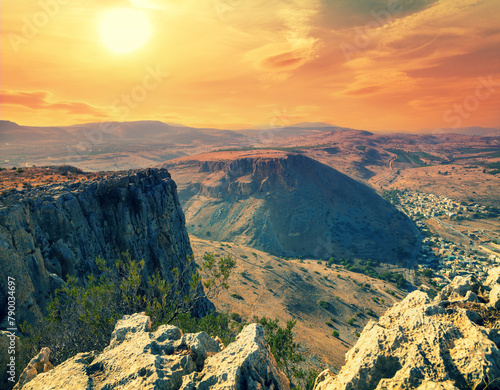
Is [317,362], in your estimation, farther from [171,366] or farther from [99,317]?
[171,366]

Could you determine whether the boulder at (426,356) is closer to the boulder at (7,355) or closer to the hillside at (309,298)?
the boulder at (7,355)

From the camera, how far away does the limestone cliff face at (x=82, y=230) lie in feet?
57.8

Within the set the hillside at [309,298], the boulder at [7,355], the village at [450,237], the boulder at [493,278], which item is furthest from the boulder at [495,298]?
the village at [450,237]

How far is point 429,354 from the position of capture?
6.96 m

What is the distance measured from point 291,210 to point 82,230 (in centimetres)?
9486

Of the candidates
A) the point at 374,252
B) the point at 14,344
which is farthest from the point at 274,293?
the point at 374,252

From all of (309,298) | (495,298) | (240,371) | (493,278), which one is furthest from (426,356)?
(309,298)

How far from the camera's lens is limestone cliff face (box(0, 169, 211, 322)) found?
1762 cm

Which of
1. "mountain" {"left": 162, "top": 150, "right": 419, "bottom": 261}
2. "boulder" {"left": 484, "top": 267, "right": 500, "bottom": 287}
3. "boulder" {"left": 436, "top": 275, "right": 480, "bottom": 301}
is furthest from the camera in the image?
"mountain" {"left": 162, "top": 150, "right": 419, "bottom": 261}

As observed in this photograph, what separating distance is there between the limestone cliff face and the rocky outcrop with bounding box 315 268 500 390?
63.3ft

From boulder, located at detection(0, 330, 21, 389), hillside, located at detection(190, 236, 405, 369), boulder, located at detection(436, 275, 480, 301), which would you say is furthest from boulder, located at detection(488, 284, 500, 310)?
hillside, located at detection(190, 236, 405, 369)

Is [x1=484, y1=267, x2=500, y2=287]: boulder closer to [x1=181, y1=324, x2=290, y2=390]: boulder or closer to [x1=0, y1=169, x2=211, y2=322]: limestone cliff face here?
[x1=181, y1=324, x2=290, y2=390]: boulder

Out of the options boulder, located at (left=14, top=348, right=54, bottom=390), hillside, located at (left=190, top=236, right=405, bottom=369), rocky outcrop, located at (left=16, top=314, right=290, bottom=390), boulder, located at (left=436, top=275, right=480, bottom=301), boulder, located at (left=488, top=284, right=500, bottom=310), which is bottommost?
hillside, located at (left=190, top=236, right=405, bottom=369)

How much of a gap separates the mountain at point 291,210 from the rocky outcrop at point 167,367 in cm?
8861
